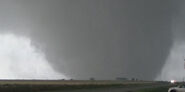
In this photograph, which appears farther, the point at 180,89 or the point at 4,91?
the point at 4,91

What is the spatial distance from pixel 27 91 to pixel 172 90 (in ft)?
88.0

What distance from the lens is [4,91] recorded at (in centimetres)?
5119

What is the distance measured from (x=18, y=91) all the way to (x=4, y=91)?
3522 millimetres

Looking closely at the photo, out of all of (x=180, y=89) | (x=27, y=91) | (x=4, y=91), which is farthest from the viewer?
(x=27, y=91)

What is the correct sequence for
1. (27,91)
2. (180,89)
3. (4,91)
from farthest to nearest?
(27,91) < (4,91) < (180,89)

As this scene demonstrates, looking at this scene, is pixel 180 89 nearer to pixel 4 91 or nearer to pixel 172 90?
pixel 172 90

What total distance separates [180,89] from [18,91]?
2898 centimetres

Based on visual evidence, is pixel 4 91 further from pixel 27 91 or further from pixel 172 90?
pixel 172 90

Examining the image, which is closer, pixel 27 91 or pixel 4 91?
pixel 4 91

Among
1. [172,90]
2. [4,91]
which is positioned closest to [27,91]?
[4,91]

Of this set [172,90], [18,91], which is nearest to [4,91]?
[18,91]

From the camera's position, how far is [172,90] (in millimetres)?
44406

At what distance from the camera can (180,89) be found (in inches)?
1692

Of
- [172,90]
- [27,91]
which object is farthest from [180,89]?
[27,91]
